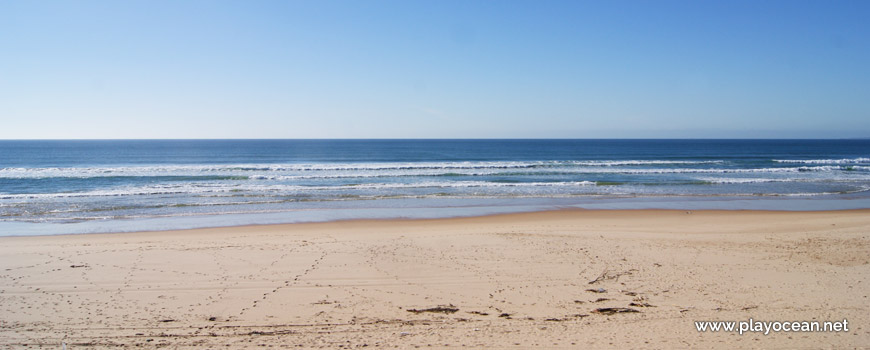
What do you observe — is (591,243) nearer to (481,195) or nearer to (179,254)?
(179,254)

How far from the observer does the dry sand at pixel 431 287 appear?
18.1 ft

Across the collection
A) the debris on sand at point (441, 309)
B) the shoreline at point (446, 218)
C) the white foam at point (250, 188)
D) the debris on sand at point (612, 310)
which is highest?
the white foam at point (250, 188)

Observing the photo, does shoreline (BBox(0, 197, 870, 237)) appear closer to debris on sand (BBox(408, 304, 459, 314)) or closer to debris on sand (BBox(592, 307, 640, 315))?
debris on sand (BBox(408, 304, 459, 314))

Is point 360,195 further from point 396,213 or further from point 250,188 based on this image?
point 250,188

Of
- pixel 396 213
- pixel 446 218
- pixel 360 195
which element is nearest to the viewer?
pixel 446 218

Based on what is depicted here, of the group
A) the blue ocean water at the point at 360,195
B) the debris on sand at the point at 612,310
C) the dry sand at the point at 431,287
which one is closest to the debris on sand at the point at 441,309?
the dry sand at the point at 431,287

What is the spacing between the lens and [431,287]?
24.3 feet

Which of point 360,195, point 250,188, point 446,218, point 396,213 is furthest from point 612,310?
point 250,188

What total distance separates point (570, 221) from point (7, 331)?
13.0m

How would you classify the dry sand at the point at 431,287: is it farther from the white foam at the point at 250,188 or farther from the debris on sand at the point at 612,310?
the white foam at the point at 250,188

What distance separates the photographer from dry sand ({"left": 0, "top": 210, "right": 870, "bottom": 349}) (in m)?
5.52

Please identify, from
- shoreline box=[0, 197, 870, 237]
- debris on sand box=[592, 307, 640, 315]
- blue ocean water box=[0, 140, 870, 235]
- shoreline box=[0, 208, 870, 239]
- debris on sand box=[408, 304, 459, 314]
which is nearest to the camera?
debris on sand box=[592, 307, 640, 315]

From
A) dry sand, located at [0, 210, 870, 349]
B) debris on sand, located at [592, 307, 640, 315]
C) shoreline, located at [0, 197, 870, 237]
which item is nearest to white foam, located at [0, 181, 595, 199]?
shoreline, located at [0, 197, 870, 237]

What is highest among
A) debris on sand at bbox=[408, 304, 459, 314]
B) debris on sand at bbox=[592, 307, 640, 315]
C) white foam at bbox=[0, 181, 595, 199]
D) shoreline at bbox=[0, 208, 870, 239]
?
white foam at bbox=[0, 181, 595, 199]
